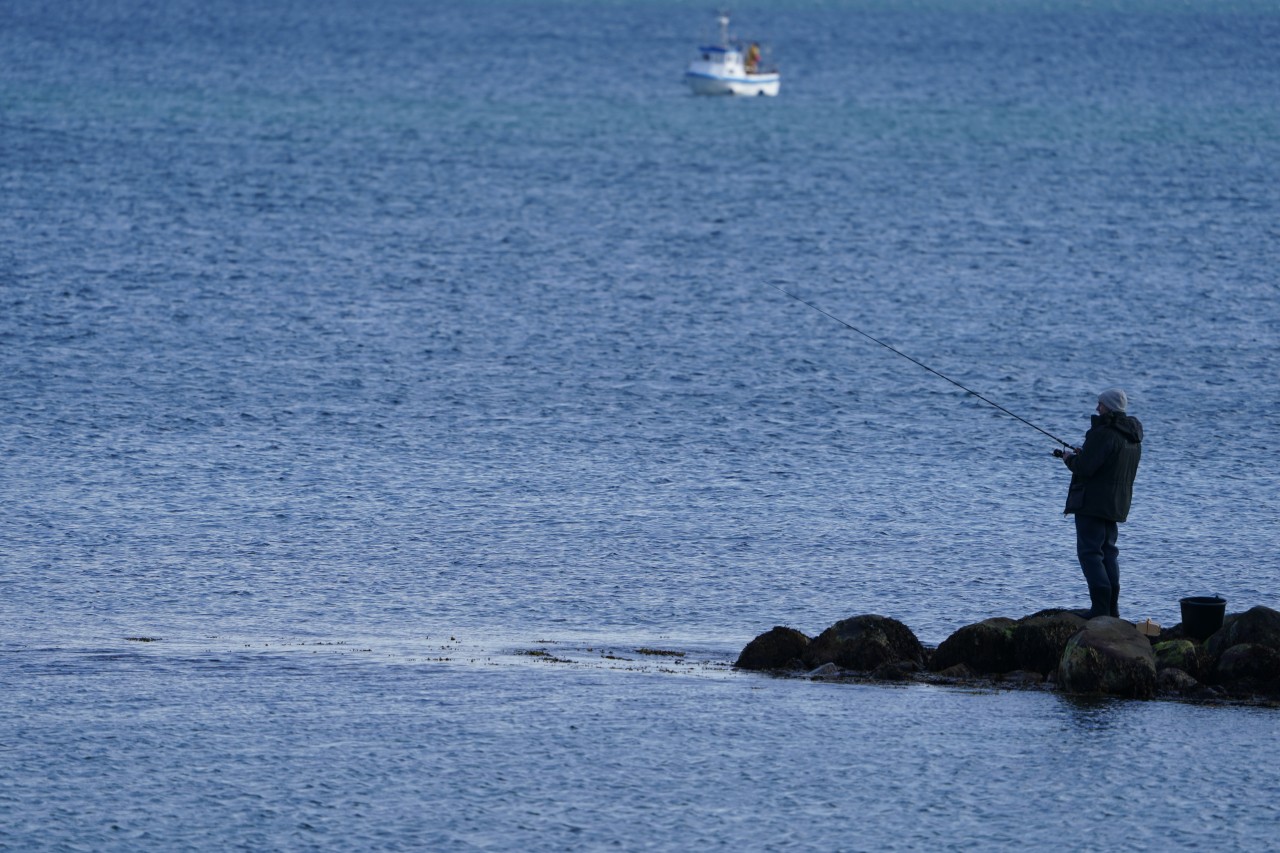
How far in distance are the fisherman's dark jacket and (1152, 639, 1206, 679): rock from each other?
937 millimetres

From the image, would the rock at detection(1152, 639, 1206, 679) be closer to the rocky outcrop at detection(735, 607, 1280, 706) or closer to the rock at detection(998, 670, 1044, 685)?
the rocky outcrop at detection(735, 607, 1280, 706)

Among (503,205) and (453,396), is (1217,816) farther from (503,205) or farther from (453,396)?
(503,205)

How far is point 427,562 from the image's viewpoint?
1747 cm

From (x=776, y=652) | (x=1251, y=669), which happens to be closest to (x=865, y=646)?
(x=776, y=652)

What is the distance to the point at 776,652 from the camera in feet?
43.6

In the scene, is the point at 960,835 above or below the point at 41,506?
above

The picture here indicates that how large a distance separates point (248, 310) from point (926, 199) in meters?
23.3

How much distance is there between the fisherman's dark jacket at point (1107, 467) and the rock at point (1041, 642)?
809 millimetres

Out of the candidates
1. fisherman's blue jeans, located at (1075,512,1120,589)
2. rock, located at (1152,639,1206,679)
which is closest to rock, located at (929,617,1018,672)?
fisherman's blue jeans, located at (1075,512,1120,589)

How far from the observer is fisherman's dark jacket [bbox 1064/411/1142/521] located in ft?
41.7

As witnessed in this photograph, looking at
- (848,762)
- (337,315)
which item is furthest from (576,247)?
(848,762)

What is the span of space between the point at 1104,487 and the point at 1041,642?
3.75 ft

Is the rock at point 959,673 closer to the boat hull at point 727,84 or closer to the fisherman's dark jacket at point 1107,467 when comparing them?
the fisherman's dark jacket at point 1107,467

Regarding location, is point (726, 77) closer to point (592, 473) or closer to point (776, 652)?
point (592, 473)
